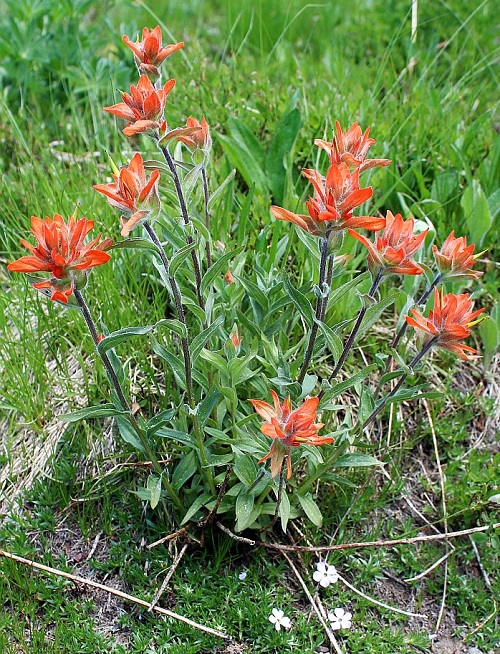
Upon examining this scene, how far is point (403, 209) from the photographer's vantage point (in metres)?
2.66

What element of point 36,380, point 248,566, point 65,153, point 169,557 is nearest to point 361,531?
point 248,566

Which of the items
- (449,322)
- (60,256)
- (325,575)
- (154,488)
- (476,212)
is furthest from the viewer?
(476,212)

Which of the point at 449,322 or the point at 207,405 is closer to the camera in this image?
the point at 449,322

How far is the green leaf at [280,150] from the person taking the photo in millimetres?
2541

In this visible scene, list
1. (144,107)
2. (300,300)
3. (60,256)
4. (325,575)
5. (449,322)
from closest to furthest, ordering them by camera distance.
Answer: (60,256) < (144,107) < (449,322) < (300,300) < (325,575)

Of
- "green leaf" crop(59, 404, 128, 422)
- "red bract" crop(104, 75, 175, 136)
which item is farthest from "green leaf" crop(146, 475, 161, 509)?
"red bract" crop(104, 75, 175, 136)

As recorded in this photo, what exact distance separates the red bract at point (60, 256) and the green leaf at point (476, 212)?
5.03 feet

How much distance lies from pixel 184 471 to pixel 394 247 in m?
0.89

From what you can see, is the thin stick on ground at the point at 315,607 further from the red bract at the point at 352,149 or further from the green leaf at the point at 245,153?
the green leaf at the point at 245,153

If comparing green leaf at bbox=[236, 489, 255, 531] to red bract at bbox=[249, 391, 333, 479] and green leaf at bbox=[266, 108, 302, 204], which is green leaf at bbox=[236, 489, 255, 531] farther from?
green leaf at bbox=[266, 108, 302, 204]

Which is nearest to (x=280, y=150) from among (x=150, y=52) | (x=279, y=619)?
(x=150, y=52)

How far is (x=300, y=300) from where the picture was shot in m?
1.73

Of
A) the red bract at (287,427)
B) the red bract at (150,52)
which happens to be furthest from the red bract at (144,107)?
the red bract at (287,427)

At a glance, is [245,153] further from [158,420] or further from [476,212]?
[158,420]
